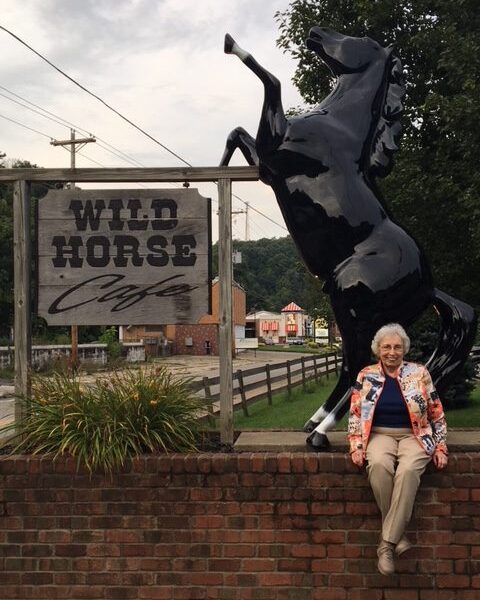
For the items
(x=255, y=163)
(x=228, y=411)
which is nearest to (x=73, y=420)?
(x=228, y=411)

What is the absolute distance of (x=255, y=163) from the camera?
4.55 m

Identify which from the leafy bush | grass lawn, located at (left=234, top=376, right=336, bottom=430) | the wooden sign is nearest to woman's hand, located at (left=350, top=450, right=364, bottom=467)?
the wooden sign

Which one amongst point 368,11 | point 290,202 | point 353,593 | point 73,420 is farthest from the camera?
point 368,11

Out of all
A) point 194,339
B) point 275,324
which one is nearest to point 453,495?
point 194,339

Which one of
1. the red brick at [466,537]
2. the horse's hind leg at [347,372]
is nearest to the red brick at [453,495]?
the red brick at [466,537]

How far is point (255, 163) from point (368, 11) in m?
6.49

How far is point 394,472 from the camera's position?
134 inches

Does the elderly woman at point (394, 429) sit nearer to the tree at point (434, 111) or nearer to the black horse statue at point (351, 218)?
the black horse statue at point (351, 218)

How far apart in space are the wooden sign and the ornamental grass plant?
1.58ft

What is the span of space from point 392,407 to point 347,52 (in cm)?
262

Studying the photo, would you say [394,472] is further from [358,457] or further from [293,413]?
[293,413]

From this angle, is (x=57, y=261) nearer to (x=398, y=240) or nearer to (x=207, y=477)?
(x=207, y=477)

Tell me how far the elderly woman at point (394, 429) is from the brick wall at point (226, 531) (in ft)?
0.88

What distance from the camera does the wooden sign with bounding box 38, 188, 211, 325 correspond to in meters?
4.57
